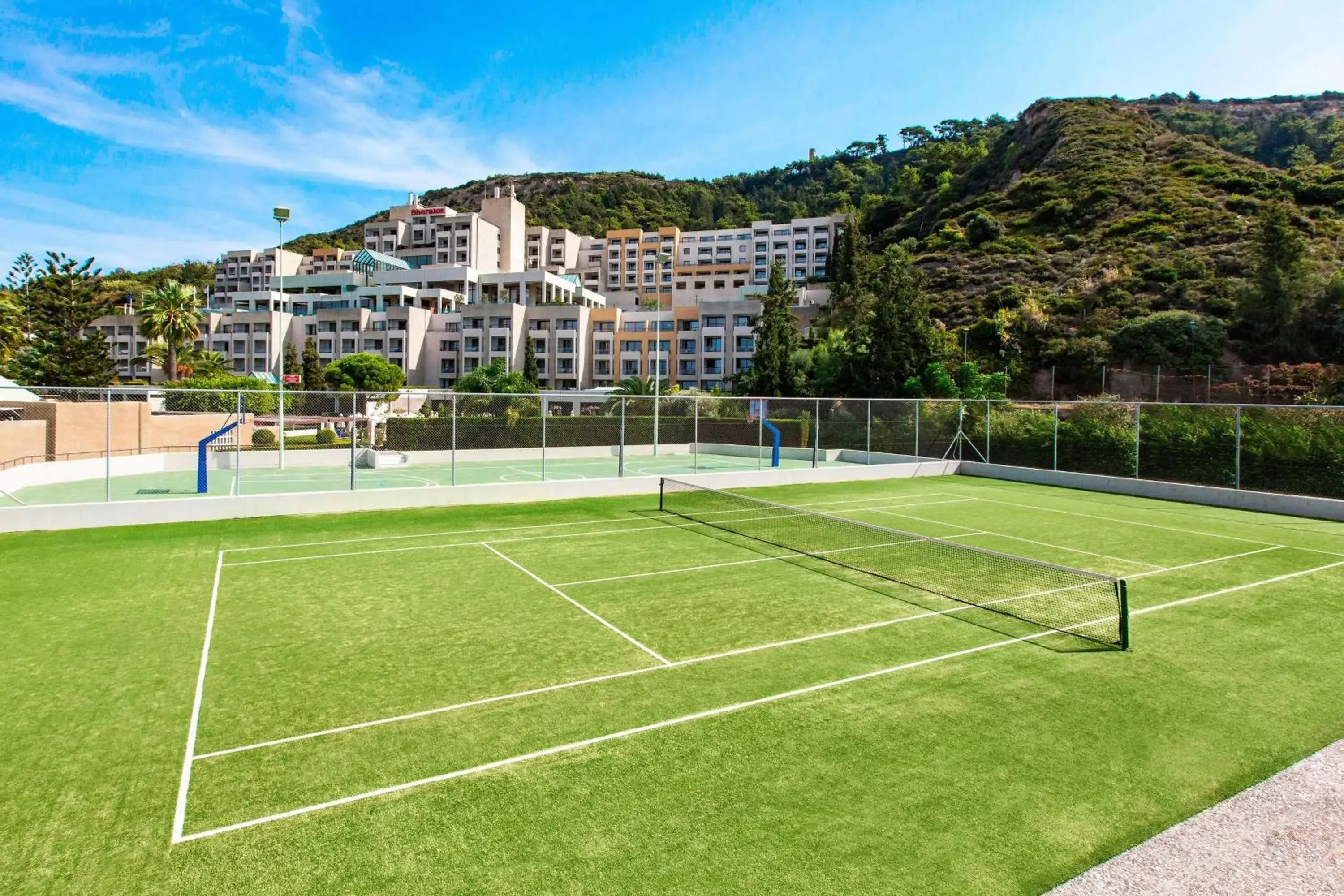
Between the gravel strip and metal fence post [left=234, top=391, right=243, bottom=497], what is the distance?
17709 millimetres

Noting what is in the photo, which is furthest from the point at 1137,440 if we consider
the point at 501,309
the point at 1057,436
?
the point at 501,309

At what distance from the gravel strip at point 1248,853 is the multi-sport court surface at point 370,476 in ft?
55.4

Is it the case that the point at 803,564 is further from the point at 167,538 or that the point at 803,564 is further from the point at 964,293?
the point at 964,293

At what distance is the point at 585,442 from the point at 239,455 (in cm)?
1691

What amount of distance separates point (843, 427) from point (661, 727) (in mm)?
29773

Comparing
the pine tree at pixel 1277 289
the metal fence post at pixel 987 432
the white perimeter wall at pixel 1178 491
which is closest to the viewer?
the white perimeter wall at pixel 1178 491

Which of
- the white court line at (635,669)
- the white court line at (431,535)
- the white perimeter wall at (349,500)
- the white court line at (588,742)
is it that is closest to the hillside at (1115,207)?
the white perimeter wall at (349,500)

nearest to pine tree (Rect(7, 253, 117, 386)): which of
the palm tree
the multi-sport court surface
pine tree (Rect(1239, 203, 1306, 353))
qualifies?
the palm tree

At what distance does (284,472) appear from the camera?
27969 millimetres

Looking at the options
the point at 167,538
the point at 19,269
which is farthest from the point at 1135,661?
the point at 19,269

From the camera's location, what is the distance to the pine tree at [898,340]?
44.2 meters

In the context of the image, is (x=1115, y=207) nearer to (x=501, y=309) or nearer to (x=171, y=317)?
(x=501, y=309)

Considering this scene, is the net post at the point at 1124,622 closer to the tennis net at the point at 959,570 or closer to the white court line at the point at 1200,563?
the tennis net at the point at 959,570

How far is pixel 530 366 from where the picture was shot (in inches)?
3115
